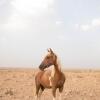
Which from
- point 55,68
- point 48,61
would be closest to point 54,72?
point 55,68

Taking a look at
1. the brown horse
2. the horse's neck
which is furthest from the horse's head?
the horse's neck

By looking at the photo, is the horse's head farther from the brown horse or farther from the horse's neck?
the horse's neck

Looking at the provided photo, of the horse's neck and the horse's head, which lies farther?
the horse's neck

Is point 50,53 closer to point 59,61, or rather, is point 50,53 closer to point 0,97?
point 59,61

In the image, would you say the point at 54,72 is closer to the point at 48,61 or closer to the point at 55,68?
the point at 55,68

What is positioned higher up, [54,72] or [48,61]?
[48,61]

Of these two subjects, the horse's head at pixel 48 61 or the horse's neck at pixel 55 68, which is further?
the horse's neck at pixel 55 68

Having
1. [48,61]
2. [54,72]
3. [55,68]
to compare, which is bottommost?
[54,72]

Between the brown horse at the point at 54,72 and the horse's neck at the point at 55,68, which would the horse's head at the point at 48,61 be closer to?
the brown horse at the point at 54,72

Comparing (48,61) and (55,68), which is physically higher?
(48,61)

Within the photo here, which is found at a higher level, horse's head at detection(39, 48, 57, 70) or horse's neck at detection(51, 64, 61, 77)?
horse's head at detection(39, 48, 57, 70)

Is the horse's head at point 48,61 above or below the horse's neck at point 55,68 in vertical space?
above

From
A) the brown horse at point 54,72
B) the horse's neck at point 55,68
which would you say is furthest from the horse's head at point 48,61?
the horse's neck at point 55,68

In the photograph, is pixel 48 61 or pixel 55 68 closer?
pixel 48 61
